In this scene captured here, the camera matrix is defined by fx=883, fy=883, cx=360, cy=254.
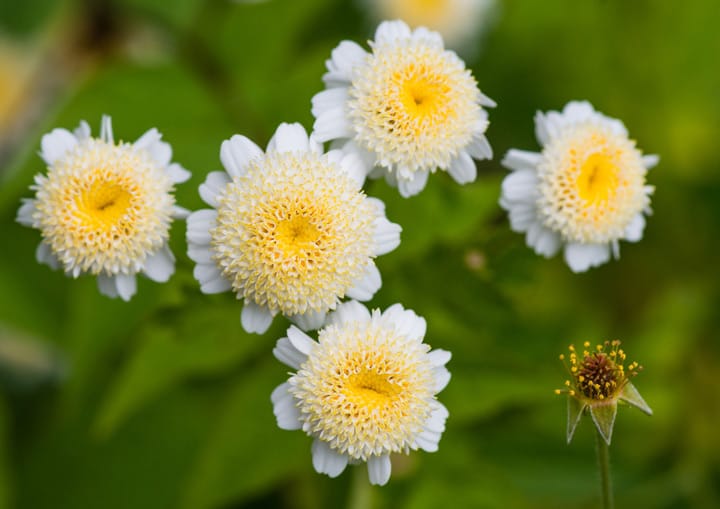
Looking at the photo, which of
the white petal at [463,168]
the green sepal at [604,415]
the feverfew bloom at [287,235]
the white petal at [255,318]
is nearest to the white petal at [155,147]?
the feverfew bloom at [287,235]

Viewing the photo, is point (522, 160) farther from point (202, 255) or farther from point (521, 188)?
point (202, 255)

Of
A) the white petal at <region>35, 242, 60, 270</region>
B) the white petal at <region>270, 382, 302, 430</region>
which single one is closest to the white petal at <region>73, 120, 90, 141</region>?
the white petal at <region>35, 242, 60, 270</region>

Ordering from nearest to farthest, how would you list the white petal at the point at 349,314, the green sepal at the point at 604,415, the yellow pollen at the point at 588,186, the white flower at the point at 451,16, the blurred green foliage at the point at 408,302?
the green sepal at the point at 604,415, the white petal at the point at 349,314, the yellow pollen at the point at 588,186, the blurred green foliage at the point at 408,302, the white flower at the point at 451,16

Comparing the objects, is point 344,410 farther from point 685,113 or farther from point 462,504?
point 685,113

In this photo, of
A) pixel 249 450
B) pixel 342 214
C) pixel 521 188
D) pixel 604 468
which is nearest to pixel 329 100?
pixel 342 214

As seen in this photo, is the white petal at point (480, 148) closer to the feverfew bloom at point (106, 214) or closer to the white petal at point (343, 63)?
the white petal at point (343, 63)

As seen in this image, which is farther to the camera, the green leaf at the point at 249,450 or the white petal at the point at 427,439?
the green leaf at the point at 249,450

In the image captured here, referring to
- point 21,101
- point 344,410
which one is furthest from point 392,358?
point 21,101
